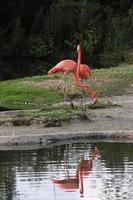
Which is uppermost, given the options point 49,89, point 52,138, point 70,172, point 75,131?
point 70,172

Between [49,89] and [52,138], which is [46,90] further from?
[52,138]

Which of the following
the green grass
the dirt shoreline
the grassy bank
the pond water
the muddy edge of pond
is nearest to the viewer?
the pond water

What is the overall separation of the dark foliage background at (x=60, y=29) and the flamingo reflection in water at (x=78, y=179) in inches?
1017

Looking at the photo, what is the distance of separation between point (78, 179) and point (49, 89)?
1045 cm

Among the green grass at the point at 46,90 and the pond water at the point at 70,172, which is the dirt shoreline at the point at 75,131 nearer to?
the pond water at the point at 70,172

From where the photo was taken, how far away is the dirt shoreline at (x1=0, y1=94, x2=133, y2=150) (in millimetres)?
12727

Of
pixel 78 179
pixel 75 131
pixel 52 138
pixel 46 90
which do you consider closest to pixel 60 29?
pixel 46 90

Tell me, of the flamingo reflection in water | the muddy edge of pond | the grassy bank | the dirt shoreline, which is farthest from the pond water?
the grassy bank

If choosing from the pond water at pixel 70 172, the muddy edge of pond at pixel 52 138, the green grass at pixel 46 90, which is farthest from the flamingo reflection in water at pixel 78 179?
the green grass at pixel 46 90

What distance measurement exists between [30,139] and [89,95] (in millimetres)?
7130

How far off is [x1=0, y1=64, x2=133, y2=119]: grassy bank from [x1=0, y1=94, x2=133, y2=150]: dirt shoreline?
1070mm

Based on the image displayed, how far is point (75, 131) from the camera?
1375cm

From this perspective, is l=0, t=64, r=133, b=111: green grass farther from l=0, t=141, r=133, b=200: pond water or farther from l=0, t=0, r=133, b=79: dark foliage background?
l=0, t=0, r=133, b=79: dark foliage background

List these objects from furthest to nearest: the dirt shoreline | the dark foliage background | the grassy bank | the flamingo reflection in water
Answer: the dark foliage background → the grassy bank → the dirt shoreline → the flamingo reflection in water
